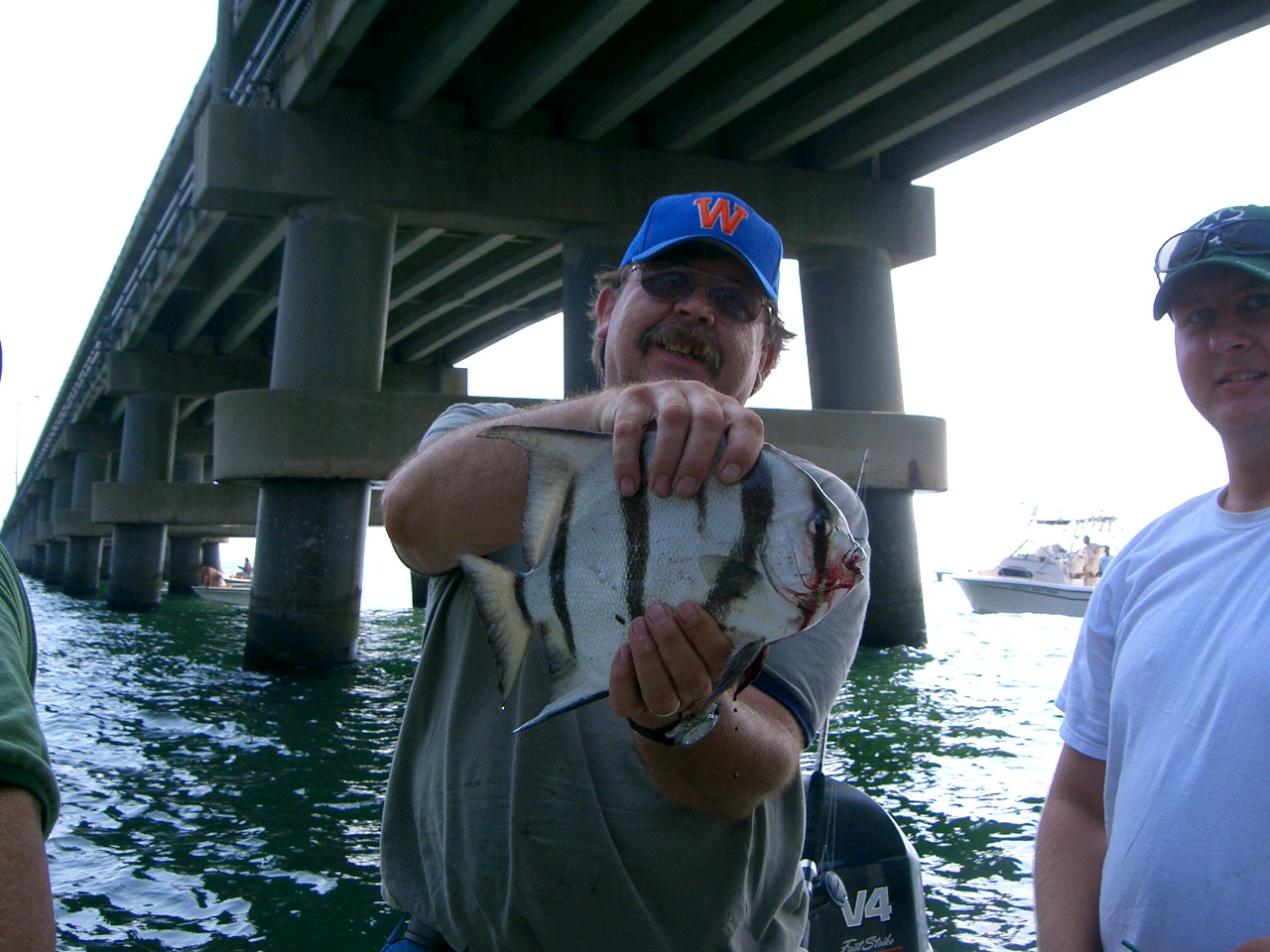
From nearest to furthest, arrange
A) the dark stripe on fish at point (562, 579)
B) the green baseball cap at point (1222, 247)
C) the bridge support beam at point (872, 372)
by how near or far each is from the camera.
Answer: the dark stripe on fish at point (562, 579), the green baseball cap at point (1222, 247), the bridge support beam at point (872, 372)

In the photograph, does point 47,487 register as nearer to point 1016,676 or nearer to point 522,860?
point 1016,676

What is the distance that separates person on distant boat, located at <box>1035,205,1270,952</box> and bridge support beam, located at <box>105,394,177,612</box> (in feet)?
104

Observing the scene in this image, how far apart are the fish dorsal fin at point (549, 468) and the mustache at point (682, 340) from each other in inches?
30.0

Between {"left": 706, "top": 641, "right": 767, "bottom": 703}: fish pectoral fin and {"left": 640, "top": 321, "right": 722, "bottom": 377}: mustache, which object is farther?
{"left": 640, "top": 321, "right": 722, "bottom": 377}: mustache

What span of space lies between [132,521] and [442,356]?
10064mm

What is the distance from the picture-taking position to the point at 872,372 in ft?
60.3

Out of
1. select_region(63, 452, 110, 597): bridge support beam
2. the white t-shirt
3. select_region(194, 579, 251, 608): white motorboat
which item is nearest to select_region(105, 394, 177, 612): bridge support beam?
select_region(194, 579, 251, 608): white motorboat

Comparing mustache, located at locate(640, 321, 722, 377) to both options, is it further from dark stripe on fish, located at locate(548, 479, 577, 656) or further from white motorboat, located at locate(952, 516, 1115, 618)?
white motorboat, located at locate(952, 516, 1115, 618)

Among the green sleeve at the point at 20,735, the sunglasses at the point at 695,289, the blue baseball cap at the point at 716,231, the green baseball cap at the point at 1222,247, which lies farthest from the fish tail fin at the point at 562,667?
the green baseball cap at the point at 1222,247

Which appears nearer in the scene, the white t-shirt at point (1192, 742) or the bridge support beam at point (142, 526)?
the white t-shirt at point (1192, 742)

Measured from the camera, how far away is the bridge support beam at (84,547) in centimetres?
4334

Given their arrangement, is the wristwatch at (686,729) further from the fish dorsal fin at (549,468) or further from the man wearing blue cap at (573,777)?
the fish dorsal fin at (549,468)

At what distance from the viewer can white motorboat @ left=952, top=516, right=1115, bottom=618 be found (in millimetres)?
35656

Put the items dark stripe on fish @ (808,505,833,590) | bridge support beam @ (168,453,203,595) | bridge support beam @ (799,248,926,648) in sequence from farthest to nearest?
bridge support beam @ (168,453,203,595)
bridge support beam @ (799,248,926,648)
dark stripe on fish @ (808,505,833,590)
